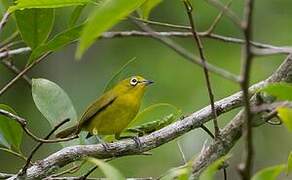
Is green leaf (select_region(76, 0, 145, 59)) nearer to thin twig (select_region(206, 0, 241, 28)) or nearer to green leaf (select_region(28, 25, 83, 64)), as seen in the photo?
thin twig (select_region(206, 0, 241, 28))

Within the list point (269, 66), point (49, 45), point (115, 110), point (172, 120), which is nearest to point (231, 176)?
point (269, 66)

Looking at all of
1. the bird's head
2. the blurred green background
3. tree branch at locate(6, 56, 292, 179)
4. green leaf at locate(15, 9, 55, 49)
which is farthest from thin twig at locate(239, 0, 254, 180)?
the blurred green background

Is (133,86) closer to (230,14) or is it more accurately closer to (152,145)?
(152,145)

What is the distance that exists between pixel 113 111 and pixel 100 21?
8.15 ft

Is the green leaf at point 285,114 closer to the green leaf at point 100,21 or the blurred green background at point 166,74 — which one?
the green leaf at point 100,21

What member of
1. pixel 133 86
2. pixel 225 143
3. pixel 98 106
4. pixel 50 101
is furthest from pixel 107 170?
pixel 133 86

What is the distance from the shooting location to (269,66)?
536 cm

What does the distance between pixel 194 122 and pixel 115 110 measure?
1435 millimetres

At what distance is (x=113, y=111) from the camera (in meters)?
3.69

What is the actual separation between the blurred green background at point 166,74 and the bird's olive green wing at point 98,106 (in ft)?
3.46

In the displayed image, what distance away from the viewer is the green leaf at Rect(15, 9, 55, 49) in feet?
7.92

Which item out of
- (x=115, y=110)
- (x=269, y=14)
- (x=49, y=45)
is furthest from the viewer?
(x=269, y=14)

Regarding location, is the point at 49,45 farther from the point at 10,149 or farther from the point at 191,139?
the point at 191,139

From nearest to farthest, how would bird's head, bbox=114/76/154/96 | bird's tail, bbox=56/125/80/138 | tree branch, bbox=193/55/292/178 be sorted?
tree branch, bbox=193/55/292/178, bird's tail, bbox=56/125/80/138, bird's head, bbox=114/76/154/96
